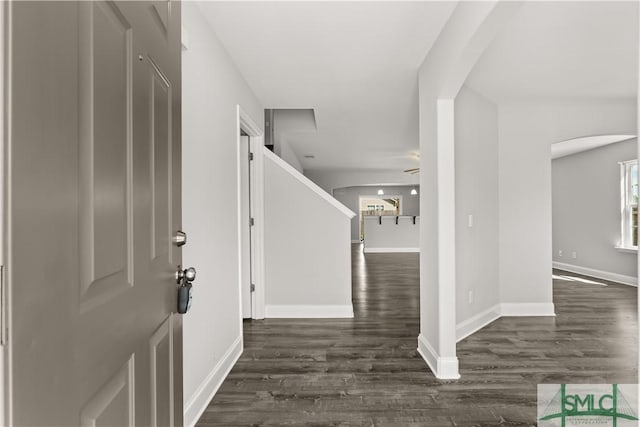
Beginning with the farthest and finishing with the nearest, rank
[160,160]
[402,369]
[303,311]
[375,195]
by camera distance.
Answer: [375,195], [303,311], [402,369], [160,160]

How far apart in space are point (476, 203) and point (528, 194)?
898mm

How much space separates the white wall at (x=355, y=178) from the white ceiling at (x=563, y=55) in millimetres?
7002

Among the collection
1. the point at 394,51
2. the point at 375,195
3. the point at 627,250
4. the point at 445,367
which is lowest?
the point at 445,367

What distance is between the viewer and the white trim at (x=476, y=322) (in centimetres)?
334

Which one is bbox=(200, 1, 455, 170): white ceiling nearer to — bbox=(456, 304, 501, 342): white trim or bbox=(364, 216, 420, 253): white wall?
bbox=(456, 304, 501, 342): white trim

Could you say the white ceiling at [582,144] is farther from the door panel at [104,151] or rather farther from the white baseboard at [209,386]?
the door panel at [104,151]

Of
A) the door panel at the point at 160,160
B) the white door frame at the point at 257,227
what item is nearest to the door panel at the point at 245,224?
the white door frame at the point at 257,227

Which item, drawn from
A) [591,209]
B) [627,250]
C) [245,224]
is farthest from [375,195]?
[245,224]

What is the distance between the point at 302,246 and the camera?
13.5 ft

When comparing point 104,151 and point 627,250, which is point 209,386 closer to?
point 104,151

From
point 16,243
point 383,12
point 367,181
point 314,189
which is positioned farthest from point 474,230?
point 367,181

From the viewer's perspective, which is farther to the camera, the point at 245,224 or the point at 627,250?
the point at 627,250

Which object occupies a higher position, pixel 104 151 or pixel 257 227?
pixel 104 151

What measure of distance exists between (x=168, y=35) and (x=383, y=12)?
1.57m
